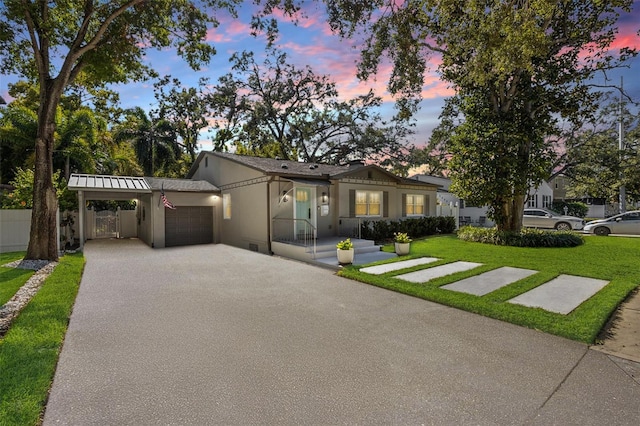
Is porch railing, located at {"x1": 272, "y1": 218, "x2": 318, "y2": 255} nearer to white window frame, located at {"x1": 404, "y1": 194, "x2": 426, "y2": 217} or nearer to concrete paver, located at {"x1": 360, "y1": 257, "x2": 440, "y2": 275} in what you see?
concrete paver, located at {"x1": 360, "y1": 257, "x2": 440, "y2": 275}

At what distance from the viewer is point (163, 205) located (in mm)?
14891

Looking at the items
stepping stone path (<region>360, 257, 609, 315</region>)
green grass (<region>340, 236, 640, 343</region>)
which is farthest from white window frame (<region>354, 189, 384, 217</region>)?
stepping stone path (<region>360, 257, 609, 315</region>)

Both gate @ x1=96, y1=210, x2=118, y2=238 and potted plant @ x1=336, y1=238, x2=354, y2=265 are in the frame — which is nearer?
potted plant @ x1=336, y1=238, x2=354, y2=265

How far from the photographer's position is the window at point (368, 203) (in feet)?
48.8

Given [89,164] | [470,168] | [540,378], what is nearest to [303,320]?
[540,378]

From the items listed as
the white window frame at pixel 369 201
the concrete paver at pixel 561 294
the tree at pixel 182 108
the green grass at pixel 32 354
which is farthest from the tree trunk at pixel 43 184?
the tree at pixel 182 108

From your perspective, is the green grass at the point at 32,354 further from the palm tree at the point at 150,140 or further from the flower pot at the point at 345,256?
the palm tree at the point at 150,140

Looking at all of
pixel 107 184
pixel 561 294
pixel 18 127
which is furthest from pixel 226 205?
pixel 561 294

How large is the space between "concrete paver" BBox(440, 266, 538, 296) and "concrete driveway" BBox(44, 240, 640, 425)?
4.47 feet

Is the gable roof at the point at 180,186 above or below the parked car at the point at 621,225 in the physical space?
above

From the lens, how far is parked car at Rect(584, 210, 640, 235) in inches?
623

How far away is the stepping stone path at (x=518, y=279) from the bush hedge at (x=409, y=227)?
462cm

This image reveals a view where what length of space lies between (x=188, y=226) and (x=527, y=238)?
14834mm

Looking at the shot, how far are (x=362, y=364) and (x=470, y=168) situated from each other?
12.3 meters
